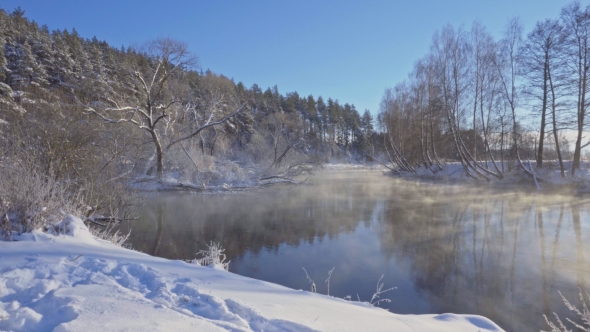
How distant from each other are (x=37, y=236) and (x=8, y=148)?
4.31 metres

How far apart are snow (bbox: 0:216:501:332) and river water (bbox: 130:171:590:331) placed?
5.82 ft

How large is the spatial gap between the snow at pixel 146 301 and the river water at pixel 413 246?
1.78 metres

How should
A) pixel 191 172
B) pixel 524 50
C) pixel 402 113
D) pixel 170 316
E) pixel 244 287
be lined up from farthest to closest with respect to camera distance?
pixel 402 113 < pixel 191 172 < pixel 524 50 < pixel 244 287 < pixel 170 316

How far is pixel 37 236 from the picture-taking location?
444 centimetres

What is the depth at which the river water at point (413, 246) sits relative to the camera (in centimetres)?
508

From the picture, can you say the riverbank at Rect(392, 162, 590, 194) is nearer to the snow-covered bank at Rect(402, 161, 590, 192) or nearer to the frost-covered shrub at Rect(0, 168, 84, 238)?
the snow-covered bank at Rect(402, 161, 590, 192)

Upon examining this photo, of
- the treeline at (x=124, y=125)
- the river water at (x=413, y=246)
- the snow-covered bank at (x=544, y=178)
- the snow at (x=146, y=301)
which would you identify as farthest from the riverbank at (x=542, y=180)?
the snow at (x=146, y=301)

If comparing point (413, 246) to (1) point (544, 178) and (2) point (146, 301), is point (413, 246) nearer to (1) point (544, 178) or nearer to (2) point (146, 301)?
(2) point (146, 301)

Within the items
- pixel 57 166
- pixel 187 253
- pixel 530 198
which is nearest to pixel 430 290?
pixel 187 253

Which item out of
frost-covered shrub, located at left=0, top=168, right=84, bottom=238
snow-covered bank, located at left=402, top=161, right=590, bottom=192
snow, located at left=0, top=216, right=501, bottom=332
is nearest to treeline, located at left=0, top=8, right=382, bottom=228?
frost-covered shrub, located at left=0, top=168, right=84, bottom=238

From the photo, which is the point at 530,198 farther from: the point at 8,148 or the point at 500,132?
the point at 8,148

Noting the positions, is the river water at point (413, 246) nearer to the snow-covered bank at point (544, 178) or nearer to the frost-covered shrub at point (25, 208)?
the frost-covered shrub at point (25, 208)

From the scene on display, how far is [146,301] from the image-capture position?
2527mm

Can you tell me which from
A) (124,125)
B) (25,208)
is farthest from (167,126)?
(25,208)
